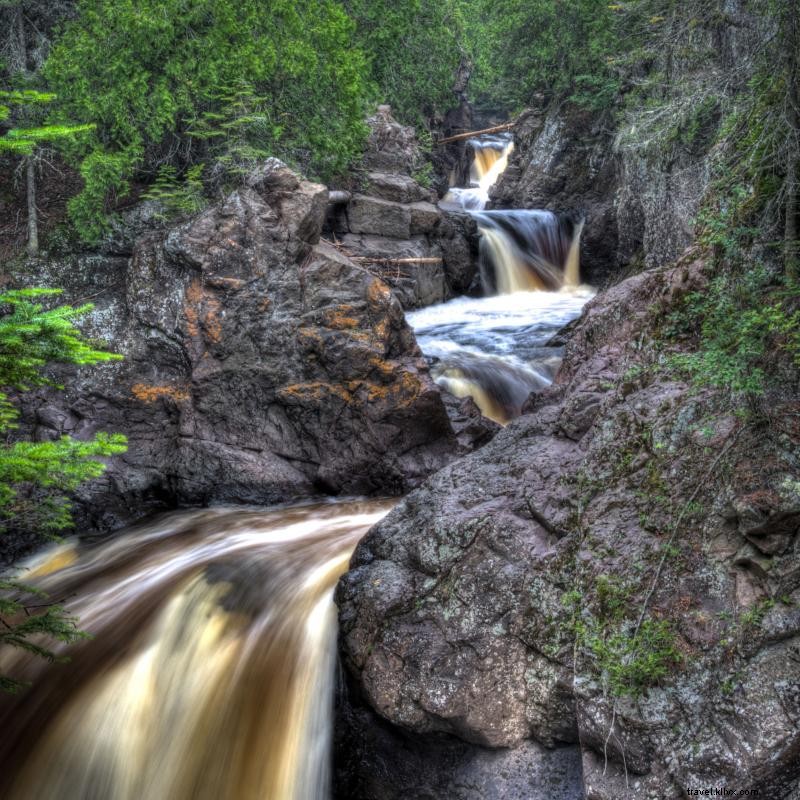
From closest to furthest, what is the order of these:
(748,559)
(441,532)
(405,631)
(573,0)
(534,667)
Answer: (748,559)
(534,667)
(405,631)
(441,532)
(573,0)

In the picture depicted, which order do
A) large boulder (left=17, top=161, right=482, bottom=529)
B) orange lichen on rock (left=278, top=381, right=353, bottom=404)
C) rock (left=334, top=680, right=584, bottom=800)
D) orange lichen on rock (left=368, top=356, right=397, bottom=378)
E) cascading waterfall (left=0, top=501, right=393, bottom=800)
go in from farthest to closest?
1. orange lichen on rock (left=368, top=356, right=397, bottom=378)
2. orange lichen on rock (left=278, top=381, right=353, bottom=404)
3. large boulder (left=17, top=161, right=482, bottom=529)
4. cascading waterfall (left=0, top=501, right=393, bottom=800)
5. rock (left=334, top=680, right=584, bottom=800)

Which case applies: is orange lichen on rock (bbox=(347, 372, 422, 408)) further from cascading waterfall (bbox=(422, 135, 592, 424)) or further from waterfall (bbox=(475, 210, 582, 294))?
waterfall (bbox=(475, 210, 582, 294))

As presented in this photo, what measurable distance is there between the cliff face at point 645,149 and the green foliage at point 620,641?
322cm

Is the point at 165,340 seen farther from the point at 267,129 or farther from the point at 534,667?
the point at 534,667

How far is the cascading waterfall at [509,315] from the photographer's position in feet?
32.3

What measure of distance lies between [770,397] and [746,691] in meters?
1.42

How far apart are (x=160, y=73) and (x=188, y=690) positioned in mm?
8201

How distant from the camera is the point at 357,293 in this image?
27.7 feet

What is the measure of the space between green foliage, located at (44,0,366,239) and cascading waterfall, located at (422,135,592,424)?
4285mm

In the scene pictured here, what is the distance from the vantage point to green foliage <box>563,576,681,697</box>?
320 cm

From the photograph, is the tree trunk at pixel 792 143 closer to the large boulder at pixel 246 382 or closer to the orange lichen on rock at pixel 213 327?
the large boulder at pixel 246 382

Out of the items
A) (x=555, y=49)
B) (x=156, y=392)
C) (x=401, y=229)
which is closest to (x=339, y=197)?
(x=401, y=229)

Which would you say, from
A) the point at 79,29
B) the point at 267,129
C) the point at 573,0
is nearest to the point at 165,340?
the point at 267,129

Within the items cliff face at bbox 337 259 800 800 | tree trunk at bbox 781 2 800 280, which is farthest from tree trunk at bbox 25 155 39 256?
tree trunk at bbox 781 2 800 280
